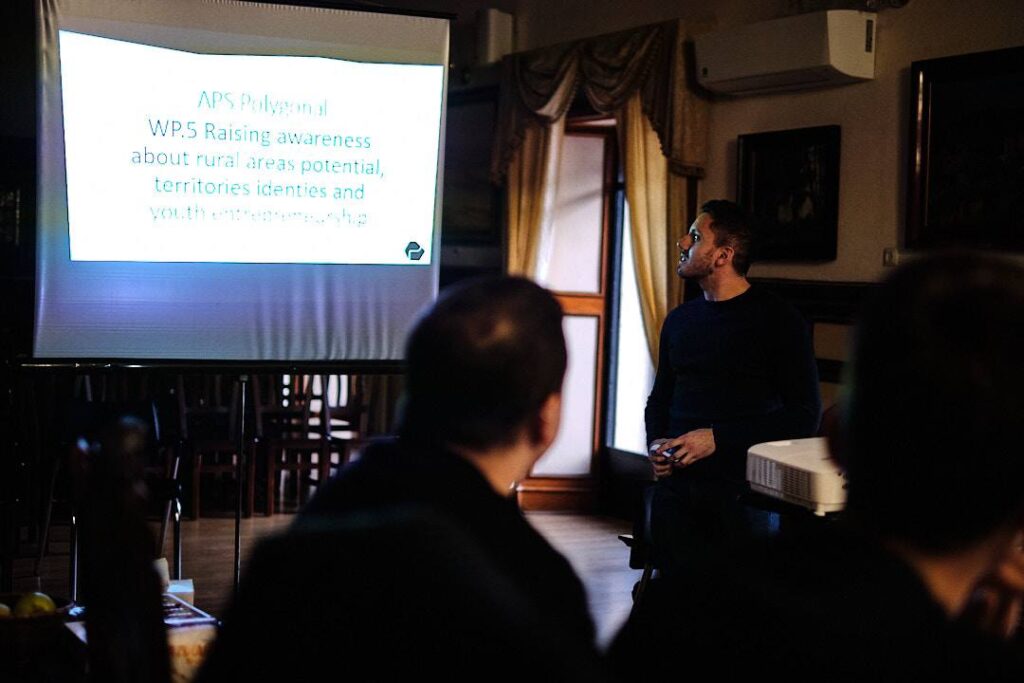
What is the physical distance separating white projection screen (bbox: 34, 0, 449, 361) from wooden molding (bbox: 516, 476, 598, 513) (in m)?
2.22

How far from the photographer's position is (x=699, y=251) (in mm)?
3980

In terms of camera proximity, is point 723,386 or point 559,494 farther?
point 559,494

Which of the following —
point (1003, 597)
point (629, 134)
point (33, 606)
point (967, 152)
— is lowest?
point (33, 606)

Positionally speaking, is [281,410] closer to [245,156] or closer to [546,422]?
[245,156]

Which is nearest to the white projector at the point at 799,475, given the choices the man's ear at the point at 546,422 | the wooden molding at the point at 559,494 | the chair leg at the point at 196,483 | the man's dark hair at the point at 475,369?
the man's ear at the point at 546,422

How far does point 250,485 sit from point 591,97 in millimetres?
2878

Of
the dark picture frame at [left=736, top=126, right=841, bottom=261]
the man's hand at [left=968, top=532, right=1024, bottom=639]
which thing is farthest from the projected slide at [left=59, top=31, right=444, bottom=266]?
the man's hand at [left=968, top=532, right=1024, bottom=639]

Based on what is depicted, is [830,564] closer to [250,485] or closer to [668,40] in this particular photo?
[668,40]

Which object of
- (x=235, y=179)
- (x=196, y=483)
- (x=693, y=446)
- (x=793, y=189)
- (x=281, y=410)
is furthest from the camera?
(x=281, y=410)

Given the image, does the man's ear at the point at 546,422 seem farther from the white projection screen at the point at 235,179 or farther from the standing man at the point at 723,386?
the white projection screen at the point at 235,179

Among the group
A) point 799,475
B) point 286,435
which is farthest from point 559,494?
point 799,475

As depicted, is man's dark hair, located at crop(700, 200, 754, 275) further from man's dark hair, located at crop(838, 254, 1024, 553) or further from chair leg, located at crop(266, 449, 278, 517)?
chair leg, located at crop(266, 449, 278, 517)

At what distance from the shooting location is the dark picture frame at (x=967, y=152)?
14.9ft

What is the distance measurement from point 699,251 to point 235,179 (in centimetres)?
183
